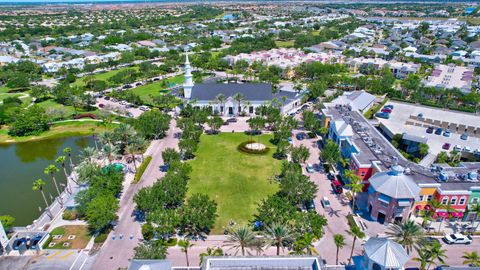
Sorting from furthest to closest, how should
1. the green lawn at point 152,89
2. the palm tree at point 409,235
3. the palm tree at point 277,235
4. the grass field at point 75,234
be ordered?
the green lawn at point 152,89 → the grass field at point 75,234 → the palm tree at point 277,235 → the palm tree at point 409,235

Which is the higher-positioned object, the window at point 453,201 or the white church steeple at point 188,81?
the white church steeple at point 188,81

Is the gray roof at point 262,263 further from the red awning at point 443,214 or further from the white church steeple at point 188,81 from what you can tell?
the white church steeple at point 188,81

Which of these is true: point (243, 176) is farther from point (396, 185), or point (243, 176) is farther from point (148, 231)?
point (396, 185)

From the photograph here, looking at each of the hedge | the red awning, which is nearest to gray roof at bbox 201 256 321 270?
the red awning

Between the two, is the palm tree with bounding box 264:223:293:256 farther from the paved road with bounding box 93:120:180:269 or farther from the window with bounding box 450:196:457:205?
the window with bounding box 450:196:457:205

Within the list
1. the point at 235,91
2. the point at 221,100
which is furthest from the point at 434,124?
the point at 221,100

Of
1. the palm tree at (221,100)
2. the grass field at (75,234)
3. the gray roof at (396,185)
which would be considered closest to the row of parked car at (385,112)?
the gray roof at (396,185)

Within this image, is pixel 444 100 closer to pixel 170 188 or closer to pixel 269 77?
pixel 269 77
